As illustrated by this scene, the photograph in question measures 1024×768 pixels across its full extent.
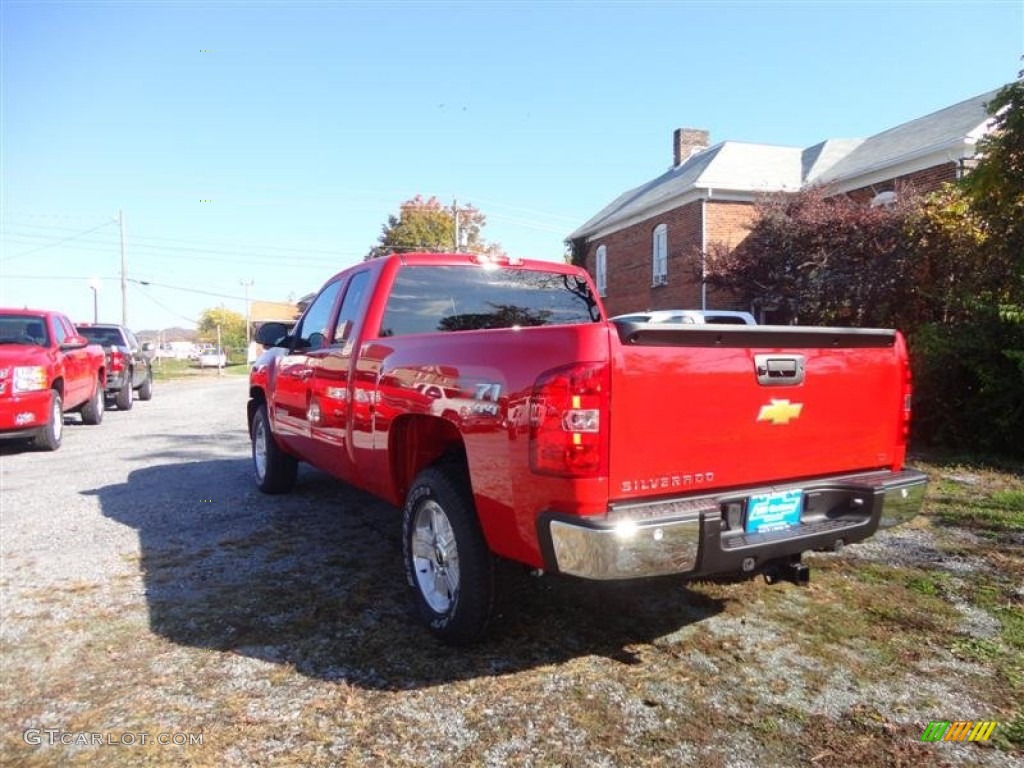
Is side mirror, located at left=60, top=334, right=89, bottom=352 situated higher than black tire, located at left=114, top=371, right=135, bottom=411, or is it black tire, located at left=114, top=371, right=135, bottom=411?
side mirror, located at left=60, top=334, right=89, bottom=352

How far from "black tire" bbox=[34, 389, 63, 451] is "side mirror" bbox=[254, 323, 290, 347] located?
5.14 m

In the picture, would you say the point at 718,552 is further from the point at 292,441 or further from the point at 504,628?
the point at 292,441

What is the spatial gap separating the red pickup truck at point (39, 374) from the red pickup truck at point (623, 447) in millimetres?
6337

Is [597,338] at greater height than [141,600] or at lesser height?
greater

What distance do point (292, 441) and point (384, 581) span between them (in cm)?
173

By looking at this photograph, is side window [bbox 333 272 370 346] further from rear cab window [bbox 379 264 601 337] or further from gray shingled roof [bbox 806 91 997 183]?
gray shingled roof [bbox 806 91 997 183]

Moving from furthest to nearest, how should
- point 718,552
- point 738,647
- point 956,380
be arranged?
point 956,380
point 738,647
point 718,552

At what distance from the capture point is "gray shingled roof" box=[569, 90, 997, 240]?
1598 centimetres

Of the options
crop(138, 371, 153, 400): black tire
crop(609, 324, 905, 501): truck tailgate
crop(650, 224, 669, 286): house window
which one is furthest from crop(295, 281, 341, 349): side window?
crop(650, 224, 669, 286): house window

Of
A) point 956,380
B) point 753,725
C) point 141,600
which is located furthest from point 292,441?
point 956,380

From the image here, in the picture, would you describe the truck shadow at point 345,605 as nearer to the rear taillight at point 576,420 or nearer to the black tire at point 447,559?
the black tire at point 447,559

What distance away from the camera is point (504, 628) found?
3328 mm

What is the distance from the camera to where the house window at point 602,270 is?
26.3m

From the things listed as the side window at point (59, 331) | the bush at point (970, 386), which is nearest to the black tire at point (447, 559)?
the bush at point (970, 386)
